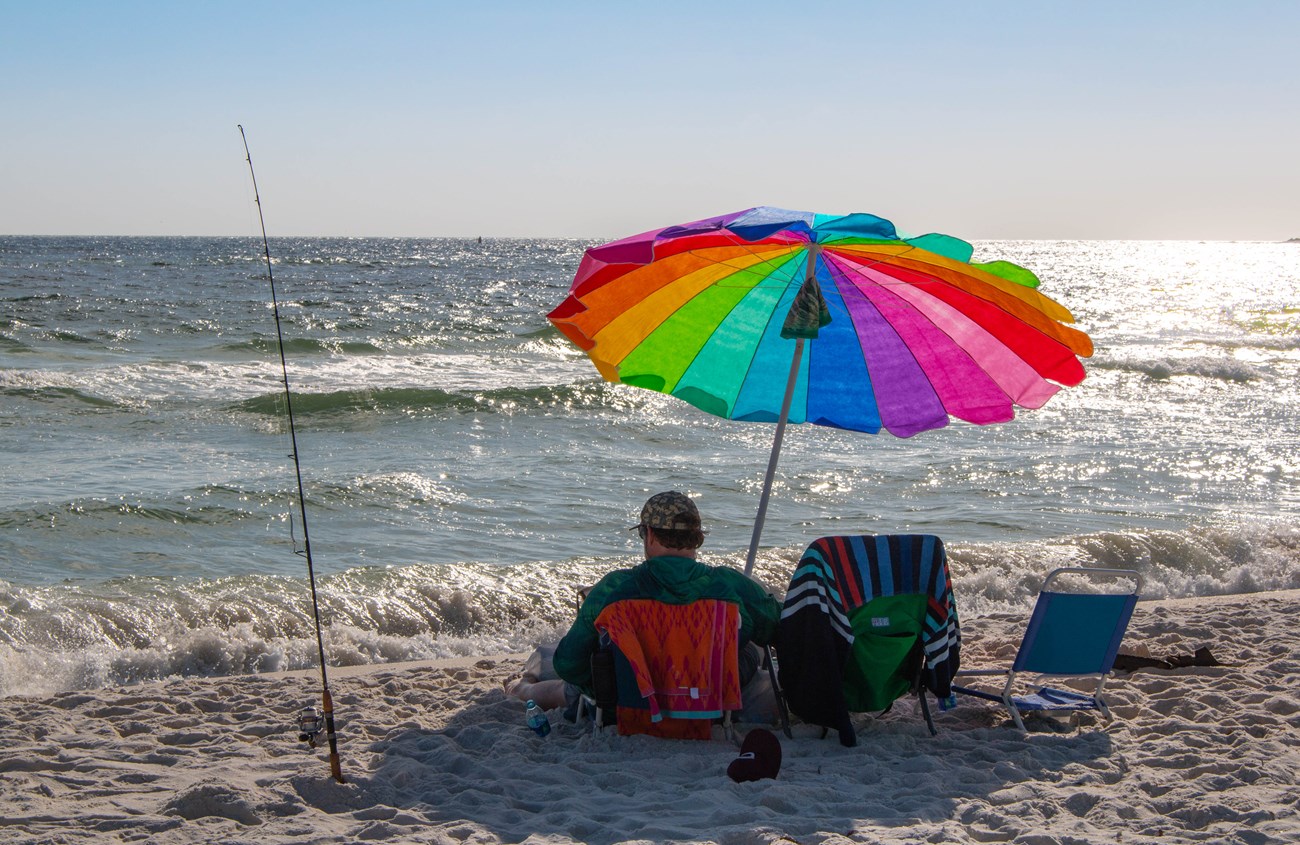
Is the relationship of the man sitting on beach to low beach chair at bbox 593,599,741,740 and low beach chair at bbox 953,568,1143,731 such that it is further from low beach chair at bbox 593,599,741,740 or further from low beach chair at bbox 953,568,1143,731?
low beach chair at bbox 953,568,1143,731

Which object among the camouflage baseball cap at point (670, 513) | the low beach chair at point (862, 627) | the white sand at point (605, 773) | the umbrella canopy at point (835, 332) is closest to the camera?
the white sand at point (605, 773)

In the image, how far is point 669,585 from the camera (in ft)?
13.9

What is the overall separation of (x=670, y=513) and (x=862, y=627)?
37.4 inches

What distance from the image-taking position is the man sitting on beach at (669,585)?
423cm

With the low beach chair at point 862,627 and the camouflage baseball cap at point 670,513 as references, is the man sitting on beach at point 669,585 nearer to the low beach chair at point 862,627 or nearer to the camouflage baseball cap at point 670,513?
the camouflage baseball cap at point 670,513

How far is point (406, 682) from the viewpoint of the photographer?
5523mm

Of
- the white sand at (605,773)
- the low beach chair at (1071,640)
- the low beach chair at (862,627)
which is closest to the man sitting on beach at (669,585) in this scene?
the low beach chair at (862,627)

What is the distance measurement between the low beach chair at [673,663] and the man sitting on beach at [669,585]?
0.05 m

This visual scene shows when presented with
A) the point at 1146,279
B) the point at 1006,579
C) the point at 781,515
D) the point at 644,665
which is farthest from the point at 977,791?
the point at 1146,279

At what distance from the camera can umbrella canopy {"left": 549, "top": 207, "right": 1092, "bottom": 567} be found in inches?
177

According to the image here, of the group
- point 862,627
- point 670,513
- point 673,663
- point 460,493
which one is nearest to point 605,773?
point 673,663

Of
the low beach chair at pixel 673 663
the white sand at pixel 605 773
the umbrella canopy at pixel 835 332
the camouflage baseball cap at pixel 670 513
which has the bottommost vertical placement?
the white sand at pixel 605 773

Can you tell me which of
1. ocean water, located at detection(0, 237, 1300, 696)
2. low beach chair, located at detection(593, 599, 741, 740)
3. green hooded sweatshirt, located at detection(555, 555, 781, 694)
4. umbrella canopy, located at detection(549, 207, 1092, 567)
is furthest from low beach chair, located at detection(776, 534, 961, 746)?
ocean water, located at detection(0, 237, 1300, 696)

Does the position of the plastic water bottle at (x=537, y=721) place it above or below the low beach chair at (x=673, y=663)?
below
